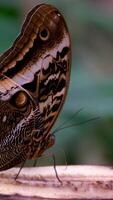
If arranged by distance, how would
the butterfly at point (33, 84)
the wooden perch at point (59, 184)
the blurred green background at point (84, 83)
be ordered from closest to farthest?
the wooden perch at point (59, 184), the butterfly at point (33, 84), the blurred green background at point (84, 83)

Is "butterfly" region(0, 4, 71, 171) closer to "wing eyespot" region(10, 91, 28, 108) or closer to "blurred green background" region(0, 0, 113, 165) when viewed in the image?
"wing eyespot" region(10, 91, 28, 108)

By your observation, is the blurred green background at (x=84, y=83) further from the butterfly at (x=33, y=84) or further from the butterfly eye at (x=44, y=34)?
the butterfly eye at (x=44, y=34)

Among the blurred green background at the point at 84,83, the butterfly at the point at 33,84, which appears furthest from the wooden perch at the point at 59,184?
the blurred green background at the point at 84,83

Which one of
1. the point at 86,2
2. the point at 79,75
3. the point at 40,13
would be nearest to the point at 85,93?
the point at 79,75

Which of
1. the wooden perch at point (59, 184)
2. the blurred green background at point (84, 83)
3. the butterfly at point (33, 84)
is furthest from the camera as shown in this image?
A: the blurred green background at point (84, 83)

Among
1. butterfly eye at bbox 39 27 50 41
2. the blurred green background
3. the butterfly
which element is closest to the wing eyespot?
the butterfly

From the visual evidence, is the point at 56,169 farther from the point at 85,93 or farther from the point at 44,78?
the point at 85,93

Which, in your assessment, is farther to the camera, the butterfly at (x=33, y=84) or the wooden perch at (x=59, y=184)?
the butterfly at (x=33, y=84)
